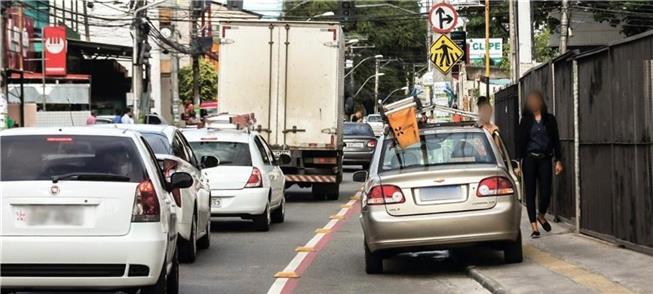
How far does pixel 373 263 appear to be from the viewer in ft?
36.2

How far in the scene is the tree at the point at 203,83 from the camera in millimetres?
70562

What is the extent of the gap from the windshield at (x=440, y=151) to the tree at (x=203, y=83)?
58.6m

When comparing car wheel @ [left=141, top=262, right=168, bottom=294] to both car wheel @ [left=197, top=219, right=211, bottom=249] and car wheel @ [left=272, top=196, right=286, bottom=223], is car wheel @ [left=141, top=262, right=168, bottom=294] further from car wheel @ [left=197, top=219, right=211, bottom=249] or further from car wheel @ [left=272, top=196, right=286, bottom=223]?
car wheel @ [left=272, top=196, right=286, bottom=223]

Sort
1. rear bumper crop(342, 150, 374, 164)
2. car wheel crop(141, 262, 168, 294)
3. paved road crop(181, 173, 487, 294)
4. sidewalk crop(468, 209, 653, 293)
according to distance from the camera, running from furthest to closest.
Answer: rear bumper crop(342, 150, 374, 164), paved road crop(181, 173, 487, 294), sidewalk crop(468, 209, 653, 293), car wheel crop(141, 262, 168, 294)

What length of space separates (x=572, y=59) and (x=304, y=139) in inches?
357

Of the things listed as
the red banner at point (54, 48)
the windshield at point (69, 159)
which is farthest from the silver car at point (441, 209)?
the red banner at point (54, 48)

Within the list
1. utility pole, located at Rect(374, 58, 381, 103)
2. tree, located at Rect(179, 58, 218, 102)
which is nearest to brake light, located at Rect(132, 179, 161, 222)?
tree, located at Rect(179, 58, 218, 102)

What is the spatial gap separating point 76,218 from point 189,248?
4.46 meters

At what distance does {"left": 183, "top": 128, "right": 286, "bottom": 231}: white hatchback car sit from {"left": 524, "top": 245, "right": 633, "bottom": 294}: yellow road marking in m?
4.79

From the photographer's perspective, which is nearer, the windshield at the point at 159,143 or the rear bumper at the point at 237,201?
the windshield at the point at 159,143

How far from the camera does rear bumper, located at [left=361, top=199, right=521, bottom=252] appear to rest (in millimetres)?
10375

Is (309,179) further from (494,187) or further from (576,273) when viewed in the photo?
(576,273)

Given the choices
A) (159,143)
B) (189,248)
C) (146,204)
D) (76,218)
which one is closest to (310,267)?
(189,248)

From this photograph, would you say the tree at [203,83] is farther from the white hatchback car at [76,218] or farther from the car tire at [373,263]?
the white hatchback car at [76,218]
